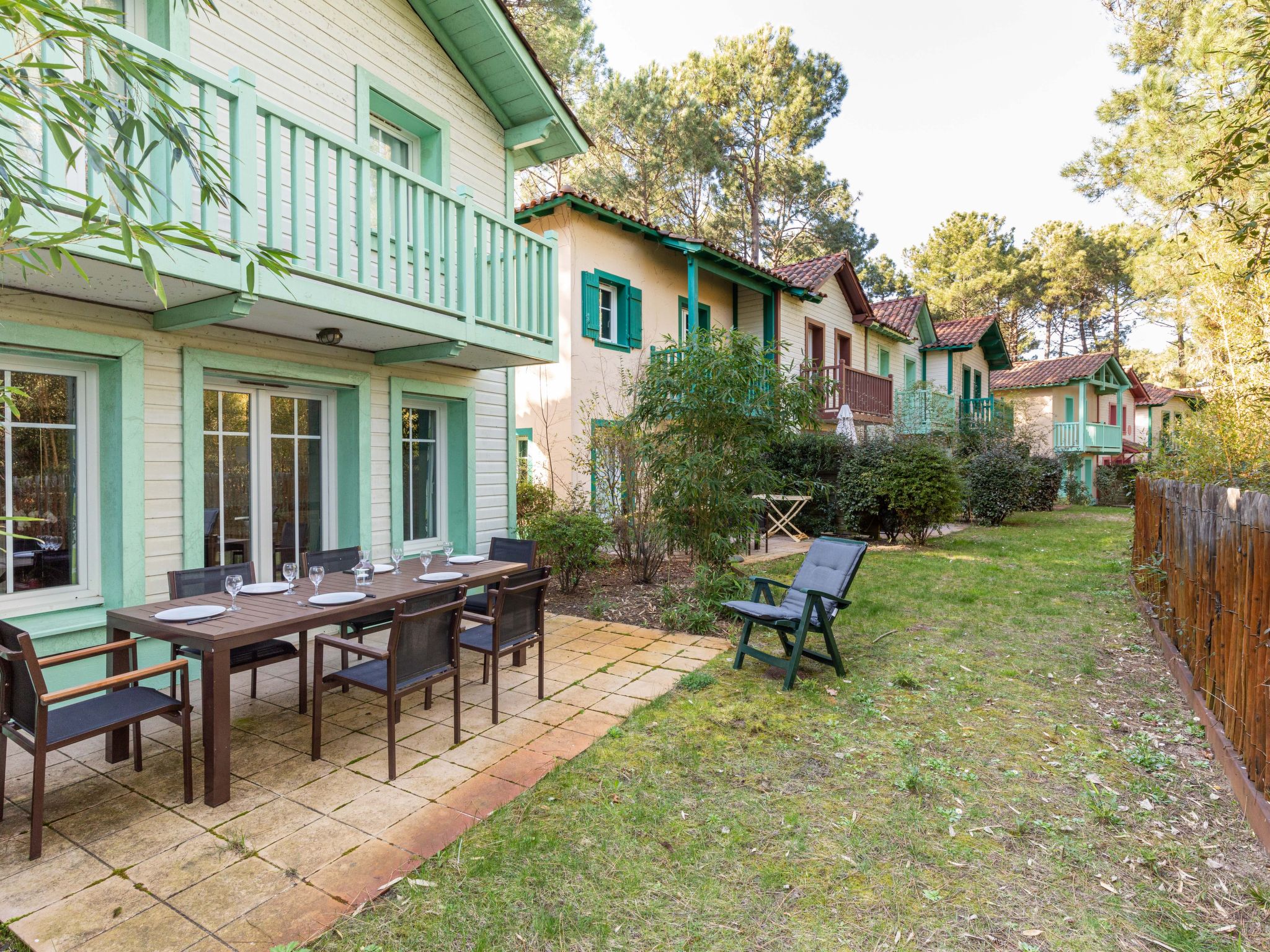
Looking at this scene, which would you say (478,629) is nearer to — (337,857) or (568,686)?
(568,686)

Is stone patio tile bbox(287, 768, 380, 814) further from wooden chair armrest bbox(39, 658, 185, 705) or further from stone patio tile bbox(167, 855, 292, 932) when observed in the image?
wooden chair armrest bbox(39, 658, 185, 705)

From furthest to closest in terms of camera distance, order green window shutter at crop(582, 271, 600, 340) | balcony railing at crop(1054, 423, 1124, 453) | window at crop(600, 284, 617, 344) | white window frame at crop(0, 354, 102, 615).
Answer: balcony railing at crop(1054, 423, 1124, 453), window at crop(600, 284, 617, 344), green window shutter at crop(582, 271, 600, 340), white window frame at crop(0, 354, 102, 615)

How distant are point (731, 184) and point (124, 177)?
69.7 ft

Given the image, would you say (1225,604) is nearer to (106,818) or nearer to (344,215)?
(106,818)

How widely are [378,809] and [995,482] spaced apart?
15.7 meters

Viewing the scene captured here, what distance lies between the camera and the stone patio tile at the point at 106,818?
2803 mm

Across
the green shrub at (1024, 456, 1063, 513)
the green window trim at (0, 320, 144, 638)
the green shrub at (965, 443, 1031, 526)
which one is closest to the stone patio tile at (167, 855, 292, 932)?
the green window trim at (0, 320, 144, 638)

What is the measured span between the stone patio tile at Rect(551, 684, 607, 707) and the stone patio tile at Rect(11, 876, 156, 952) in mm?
2398

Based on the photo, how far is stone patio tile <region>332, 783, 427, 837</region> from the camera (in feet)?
9.52

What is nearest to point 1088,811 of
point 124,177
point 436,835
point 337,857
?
point 436,835

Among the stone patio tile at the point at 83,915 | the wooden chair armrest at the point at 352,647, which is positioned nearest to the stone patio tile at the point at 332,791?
the wooden chair armrest at the point at 352,647

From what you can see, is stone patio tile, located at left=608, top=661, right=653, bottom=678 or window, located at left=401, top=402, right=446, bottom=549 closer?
stone patio tile, located at left=608, top=661, right=653, bottom=678

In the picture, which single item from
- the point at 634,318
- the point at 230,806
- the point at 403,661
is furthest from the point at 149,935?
the point at 634,318

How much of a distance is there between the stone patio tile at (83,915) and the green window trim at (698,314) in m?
11.4
